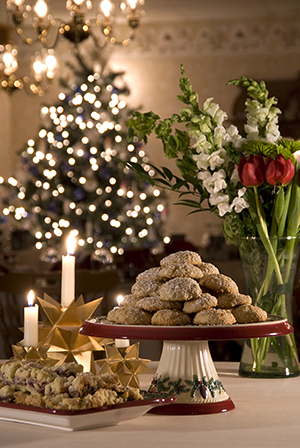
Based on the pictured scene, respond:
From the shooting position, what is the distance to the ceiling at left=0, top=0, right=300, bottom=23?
8.44 metres

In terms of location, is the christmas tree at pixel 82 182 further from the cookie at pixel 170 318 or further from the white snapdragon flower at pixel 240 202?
the cookie at pixel 170 318

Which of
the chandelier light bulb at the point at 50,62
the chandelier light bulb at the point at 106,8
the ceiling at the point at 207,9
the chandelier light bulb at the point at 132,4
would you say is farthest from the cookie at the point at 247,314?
the ceiling at the point at 207,9

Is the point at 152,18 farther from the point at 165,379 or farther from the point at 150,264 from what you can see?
the point at 165,379

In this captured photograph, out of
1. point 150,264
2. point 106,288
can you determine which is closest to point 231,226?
point 106,288

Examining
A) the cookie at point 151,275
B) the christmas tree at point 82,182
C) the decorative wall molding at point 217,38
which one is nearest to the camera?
the cookie at point 151,275

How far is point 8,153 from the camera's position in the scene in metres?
9.59

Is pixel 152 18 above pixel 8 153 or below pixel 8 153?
above

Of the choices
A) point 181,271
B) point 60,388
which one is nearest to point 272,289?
point 181,271

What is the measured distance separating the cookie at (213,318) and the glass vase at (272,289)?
335mm

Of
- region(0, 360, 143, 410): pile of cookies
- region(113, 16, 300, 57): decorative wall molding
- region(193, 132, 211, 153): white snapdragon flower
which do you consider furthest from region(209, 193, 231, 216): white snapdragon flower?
region(113, 16, 300, 57): decorative wall molding

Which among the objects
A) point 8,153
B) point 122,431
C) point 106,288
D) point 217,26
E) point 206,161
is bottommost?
point 122,431

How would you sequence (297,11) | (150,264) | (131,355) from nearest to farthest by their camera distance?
(131,355) < (150,264) < (297,11)

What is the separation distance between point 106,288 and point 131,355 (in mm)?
1609

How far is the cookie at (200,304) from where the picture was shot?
1298mm
